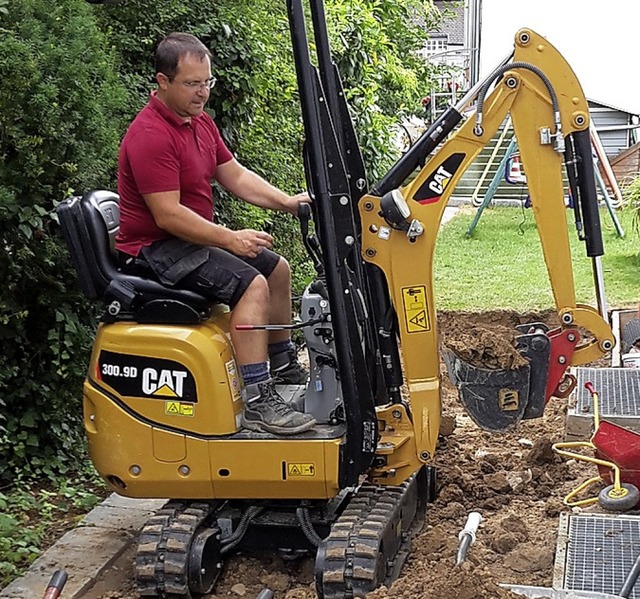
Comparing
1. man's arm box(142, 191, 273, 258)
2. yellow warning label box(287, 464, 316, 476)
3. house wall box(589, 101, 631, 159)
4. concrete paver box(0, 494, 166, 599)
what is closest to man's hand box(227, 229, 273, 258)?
man's arm box(142, 191, 273, 258)

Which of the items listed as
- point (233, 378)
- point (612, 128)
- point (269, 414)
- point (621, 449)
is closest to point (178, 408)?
point (233, 378)

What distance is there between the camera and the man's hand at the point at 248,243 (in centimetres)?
436

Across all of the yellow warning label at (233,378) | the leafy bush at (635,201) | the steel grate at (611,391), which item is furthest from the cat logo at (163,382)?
the leafy bush at (635,201)

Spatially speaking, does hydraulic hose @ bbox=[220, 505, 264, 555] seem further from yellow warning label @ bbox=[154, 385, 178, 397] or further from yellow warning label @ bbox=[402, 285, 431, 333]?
yellow warning label @ bbox=[402, 285, 431, 333]

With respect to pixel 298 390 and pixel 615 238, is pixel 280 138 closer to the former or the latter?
pixel 298 390

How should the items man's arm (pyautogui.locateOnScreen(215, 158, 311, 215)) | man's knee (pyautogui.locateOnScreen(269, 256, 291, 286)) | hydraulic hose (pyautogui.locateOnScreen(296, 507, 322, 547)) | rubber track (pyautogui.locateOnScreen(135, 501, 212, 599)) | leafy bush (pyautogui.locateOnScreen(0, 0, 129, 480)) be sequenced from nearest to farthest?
rubber track (pyautogui.locateOnScreen(135, 501, 212, 599)) → hydraulic hose (pyautogui.locateOnScreen(296, 507, 322, 547)) → man's knee (pyautogui.locateOnScreen(269, 256, 291, 286)) → man's arm (pyautogui.locateOnScreen(215, 158, 311, 215)) → leafy bush (pyautogui.locateOnScreen(0, 0, 129, 480))

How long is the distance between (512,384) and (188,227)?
153 cm

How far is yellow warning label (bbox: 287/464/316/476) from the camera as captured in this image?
4312 millimetres

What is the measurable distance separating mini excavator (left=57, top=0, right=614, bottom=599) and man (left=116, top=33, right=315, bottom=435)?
87 mm

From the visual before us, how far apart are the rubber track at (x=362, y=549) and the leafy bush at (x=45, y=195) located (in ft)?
6.86

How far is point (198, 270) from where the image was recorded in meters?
4.43

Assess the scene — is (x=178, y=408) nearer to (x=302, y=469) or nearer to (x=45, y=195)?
(x=302, y=469)

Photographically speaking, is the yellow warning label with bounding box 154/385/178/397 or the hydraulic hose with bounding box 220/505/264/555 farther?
the hydraulic hose with bounding box 220/505/264/555

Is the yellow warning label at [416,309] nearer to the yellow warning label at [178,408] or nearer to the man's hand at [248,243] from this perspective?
the man's hand at [248,243]
